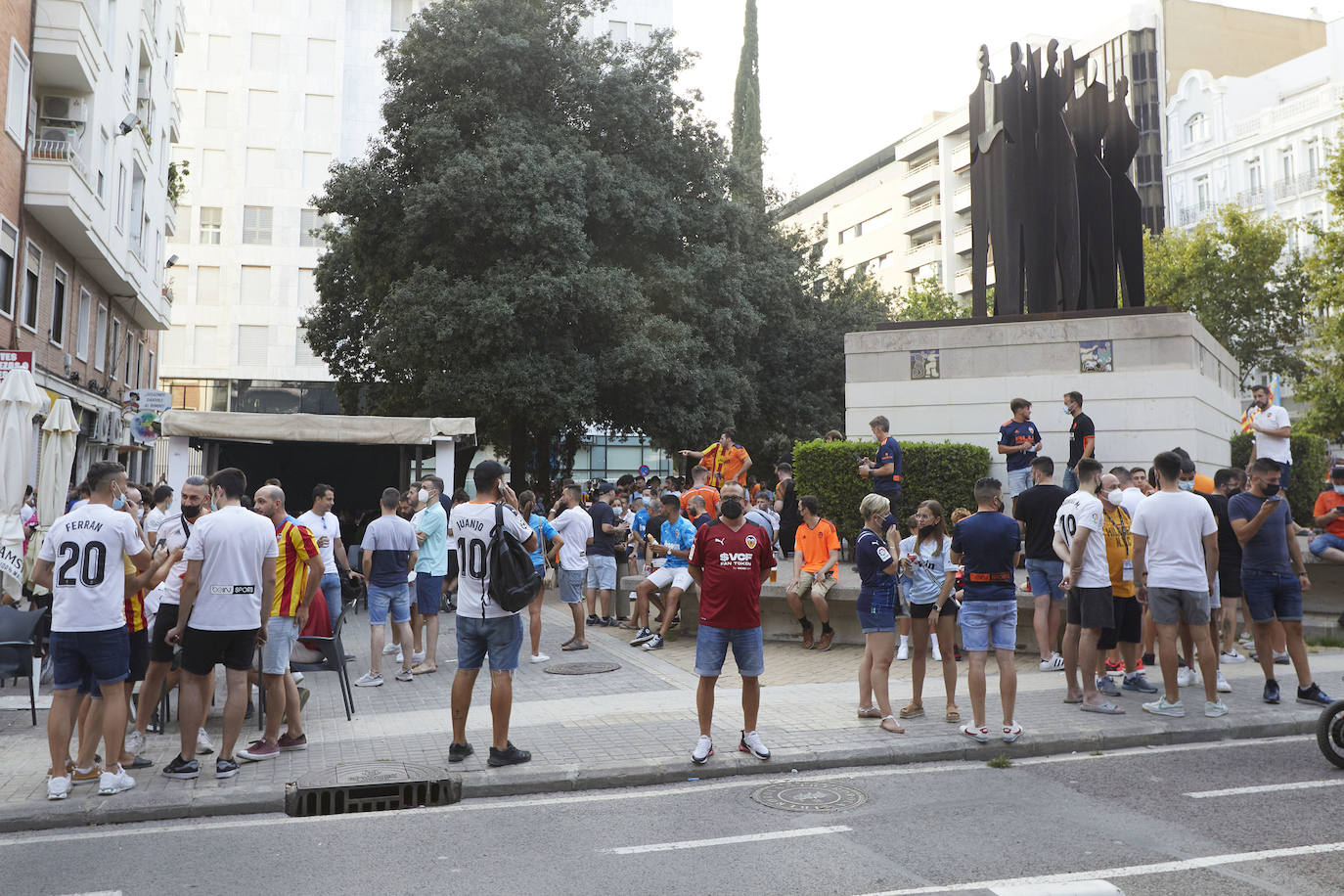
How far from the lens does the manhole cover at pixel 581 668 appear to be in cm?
1084

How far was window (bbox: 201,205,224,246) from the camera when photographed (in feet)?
159

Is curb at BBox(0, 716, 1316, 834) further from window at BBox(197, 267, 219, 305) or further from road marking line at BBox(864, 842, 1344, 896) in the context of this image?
window at BBox(197, 267, 219, 305)

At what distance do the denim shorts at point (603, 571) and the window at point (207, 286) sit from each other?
40.6 meters

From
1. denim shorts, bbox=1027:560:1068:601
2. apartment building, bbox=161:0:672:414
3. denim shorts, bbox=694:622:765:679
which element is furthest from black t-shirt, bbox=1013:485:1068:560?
apartment building, bbox=161:0:672:414

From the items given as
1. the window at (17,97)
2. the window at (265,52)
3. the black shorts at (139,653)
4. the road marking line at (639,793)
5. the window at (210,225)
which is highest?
the window at (265,52)

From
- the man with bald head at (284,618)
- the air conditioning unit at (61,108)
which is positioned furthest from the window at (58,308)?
the man with bald head at (284,618)

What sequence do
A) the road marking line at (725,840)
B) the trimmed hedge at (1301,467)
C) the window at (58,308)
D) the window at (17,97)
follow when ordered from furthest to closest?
the window at (58,308) → the window at (17,97) → the trimmed hedge at (1301,467) → the road marking line at (725,840)

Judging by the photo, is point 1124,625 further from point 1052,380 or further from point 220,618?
point 220,618

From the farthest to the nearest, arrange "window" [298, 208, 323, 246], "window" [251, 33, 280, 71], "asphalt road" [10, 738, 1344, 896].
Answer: "window" [298, 208, 323, 246] < "window" [251, 33, 280, 71] < "asphalt road" [10, 738, 1344, 896]

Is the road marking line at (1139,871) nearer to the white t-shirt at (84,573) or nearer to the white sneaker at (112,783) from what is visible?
the white sneaker at (112,783)

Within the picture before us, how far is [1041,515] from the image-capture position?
29.2 ft

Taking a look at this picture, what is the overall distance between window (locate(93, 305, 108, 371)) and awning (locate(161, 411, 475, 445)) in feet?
46.9

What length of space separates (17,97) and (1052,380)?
20.3 m

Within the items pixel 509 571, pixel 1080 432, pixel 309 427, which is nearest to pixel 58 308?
pixel 309 427
